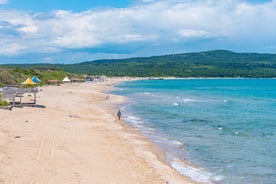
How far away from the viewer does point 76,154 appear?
1972cm

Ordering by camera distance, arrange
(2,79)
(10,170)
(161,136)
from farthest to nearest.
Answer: (2,79)
(161,136)
(10,170)

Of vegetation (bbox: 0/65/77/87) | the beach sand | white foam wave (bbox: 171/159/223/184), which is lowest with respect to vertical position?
white foam wave (bbox: 171/159/223/184)

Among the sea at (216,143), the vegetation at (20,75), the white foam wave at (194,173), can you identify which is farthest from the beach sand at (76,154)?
the vegetation at (20,75)

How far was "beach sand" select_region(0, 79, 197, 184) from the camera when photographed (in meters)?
15.6

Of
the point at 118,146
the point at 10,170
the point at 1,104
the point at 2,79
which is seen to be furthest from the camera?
the point at 2,79

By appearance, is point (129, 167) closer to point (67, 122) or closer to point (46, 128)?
point (46, 128)

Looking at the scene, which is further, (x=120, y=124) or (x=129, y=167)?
(x=120, y=124)

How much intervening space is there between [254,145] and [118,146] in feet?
30.3

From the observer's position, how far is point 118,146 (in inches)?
912

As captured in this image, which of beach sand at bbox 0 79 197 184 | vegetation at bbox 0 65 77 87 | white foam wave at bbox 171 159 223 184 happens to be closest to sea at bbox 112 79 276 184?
white foam wave at bbox 171 159 223 184

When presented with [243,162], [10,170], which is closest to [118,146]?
[243,162]

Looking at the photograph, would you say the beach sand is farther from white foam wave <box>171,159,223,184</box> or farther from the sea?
the sea

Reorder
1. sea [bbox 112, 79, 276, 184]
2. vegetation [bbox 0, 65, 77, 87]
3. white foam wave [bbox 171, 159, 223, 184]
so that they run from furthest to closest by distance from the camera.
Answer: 1. vegetation [bbox 0, 65, 77, 87]
2. sea [bbox 112, 79, 276, 184]
3. white foam wave [bbox 171, 159, 223, 184]

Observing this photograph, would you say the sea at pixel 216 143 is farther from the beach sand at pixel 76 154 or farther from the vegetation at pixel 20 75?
the vegetation at pixel 20 75
